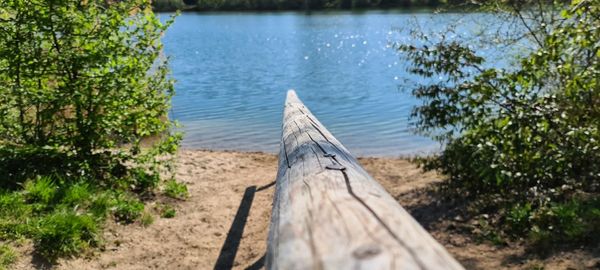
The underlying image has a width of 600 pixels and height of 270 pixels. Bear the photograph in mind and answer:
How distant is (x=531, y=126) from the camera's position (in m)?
6.09

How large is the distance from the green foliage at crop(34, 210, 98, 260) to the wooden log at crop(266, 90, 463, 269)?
3.49 metres

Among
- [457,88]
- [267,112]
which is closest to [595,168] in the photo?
[457,88]

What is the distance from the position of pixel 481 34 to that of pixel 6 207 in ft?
23.8

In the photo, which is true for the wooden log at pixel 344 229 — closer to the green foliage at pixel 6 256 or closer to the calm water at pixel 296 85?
the green foliage at pixel 6 256

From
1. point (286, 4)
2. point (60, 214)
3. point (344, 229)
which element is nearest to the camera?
point (344, 229)

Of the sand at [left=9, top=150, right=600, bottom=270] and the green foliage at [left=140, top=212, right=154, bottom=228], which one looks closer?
the sand at [left=9, top=150, right=600, bottom=270]

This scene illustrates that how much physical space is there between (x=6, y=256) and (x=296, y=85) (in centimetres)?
1857

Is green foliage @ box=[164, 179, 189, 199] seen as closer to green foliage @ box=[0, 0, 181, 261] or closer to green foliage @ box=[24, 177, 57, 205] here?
green foliage @ box=[0, 0, 181, 261]

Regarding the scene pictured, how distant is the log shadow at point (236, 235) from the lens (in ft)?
19.0

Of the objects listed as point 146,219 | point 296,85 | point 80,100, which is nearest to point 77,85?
point 80,100

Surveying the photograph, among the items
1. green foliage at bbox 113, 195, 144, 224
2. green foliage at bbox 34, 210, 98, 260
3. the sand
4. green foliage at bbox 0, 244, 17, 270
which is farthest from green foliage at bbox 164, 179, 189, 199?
green foliage at bbox 0, 244, 17, 270

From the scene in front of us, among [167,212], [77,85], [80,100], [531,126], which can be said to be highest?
[77,85]

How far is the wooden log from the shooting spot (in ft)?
4.29

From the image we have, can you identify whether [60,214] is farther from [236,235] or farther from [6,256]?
[236,235]
